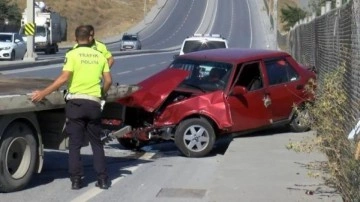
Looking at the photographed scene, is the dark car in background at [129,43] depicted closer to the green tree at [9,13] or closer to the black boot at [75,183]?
the green tree at [9,13]

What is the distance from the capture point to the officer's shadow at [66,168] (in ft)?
32.4

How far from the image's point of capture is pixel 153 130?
1173 centimetres

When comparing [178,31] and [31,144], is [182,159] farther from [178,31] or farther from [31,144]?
[178,31]

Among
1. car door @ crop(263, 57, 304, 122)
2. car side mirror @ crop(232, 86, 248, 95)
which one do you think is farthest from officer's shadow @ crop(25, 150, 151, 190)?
car door @ crop(263, 57, 304, 122)

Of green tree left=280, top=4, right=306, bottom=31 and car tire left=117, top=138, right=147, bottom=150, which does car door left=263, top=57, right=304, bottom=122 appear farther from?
green tree left=280, top=4, right=306, bottom=31

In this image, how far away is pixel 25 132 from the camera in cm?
909

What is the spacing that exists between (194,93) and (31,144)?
148 inches

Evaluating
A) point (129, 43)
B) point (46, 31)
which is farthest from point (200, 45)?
point (129, 43)

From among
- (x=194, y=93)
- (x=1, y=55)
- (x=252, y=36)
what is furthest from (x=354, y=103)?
(x=252, y=36)

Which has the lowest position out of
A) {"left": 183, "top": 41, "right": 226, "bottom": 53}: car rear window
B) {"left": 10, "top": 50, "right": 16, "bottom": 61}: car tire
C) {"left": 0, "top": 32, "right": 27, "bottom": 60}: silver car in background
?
{"left": 10, "top": 50, "right": 16, "bottom": 61}: car tire

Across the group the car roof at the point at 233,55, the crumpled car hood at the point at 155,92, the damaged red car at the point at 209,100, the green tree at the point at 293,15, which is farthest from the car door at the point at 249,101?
the green tree at the point at 293,15

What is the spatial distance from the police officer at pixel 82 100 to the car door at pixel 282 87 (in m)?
4.63

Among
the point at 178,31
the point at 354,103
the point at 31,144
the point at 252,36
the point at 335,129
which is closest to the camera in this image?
the point at 335,129

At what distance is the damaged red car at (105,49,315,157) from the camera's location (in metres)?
11.8
